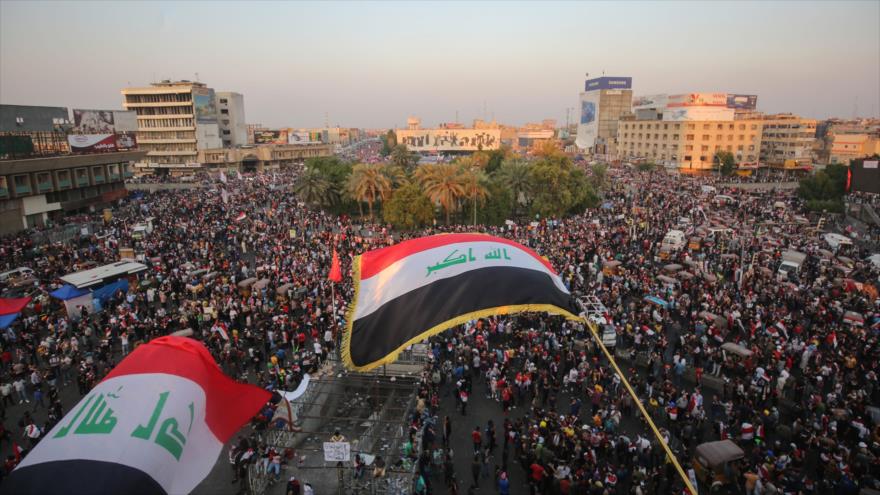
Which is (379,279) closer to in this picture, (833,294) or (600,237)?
(833,294)

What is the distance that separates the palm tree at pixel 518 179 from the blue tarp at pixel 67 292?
3342 cm

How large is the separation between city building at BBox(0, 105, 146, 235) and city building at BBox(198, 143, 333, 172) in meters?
27.4

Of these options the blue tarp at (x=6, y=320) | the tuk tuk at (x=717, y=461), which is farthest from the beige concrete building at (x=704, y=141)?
the blue tarp at (x=6, y=320)

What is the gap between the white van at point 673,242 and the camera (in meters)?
29.8

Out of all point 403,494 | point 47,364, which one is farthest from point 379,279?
point 47,364

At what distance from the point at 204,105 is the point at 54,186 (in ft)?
151

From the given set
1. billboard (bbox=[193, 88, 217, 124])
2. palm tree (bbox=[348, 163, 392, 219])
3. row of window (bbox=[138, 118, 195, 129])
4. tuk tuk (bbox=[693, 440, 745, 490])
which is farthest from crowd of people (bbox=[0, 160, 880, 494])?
billboard (bbox=[193, 88, 217, 124])

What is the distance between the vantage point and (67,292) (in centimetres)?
2047

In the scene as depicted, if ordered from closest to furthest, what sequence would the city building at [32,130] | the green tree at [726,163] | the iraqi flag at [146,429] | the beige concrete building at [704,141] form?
1. the iraqi flag at [146,429]
2. the city building at [32,130]
3. the green tree at [726,163]
4. the beige concrete building at [704,141]

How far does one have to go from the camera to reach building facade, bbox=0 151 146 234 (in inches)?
1523

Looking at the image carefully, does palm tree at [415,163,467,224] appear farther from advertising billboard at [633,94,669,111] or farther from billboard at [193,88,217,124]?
advertising billboard at [633,94,669,111]

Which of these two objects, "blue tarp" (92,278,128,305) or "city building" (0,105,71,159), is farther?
"city building" (0,105,71,159)

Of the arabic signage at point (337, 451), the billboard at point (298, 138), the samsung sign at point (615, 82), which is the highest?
the samsung sign at point (615, 82)

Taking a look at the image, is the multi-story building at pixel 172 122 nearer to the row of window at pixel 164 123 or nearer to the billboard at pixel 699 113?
the row of window at pixel 164 123
